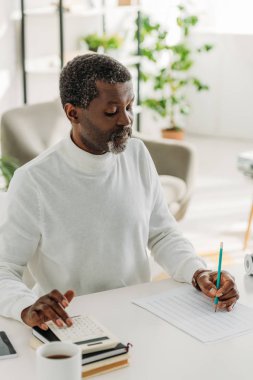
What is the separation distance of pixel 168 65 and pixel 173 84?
0.21 m

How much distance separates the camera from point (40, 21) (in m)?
5.35

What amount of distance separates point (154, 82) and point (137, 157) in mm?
4581

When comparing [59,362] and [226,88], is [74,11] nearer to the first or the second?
[226,88]

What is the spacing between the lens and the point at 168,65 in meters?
6.75

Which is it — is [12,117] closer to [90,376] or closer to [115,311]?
[115,311]

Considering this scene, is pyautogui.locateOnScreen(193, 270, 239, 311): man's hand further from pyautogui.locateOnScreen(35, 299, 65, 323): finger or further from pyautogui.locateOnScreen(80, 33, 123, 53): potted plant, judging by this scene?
pyautogui.locateOnScreen(80, 33, 123, 53): potted plant

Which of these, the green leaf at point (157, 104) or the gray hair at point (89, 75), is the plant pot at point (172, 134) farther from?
the gray hair at point (89, 75)

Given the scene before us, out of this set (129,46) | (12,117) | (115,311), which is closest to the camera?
(115,311)

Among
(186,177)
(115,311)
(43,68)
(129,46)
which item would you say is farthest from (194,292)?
(129,46)

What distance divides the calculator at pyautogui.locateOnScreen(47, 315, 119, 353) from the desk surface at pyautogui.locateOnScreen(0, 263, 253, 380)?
0.18 feet

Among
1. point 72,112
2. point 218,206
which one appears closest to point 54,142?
point 218,206

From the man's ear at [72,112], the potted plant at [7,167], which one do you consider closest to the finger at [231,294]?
the man's ear at [72,112]

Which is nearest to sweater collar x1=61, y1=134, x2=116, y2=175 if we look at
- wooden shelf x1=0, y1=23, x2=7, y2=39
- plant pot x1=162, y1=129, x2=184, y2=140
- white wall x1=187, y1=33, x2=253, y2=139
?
wooden shelf x1=0, y1=23, x2=7, y2=39

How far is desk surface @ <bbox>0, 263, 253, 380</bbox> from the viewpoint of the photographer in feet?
4.54
